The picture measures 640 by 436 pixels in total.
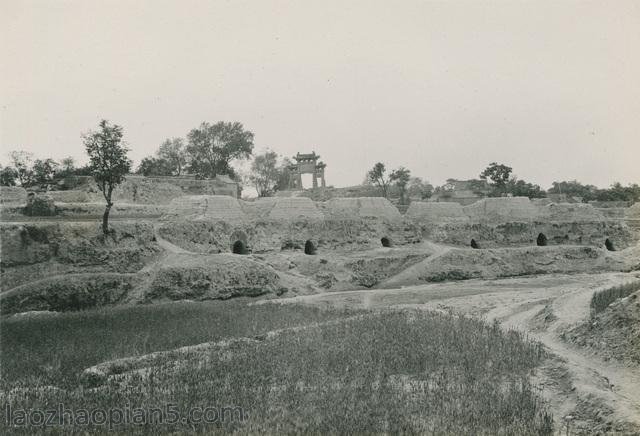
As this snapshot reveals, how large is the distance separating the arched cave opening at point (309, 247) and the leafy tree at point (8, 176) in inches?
1104

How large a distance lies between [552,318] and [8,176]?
44454 mm

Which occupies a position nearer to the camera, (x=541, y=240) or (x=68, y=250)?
(x=68, y=250)

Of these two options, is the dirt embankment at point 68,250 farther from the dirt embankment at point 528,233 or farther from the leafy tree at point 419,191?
the leafy tree at point 419,191

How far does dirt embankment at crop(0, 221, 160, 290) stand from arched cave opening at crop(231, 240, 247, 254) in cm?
550

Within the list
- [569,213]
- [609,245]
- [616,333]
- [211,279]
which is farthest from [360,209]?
[616,333]

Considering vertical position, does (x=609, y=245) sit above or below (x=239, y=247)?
below

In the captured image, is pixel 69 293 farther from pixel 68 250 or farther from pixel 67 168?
pixel 67 168

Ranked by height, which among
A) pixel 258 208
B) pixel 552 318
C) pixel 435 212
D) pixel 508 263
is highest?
pixel 258 208

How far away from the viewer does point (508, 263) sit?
32562mm

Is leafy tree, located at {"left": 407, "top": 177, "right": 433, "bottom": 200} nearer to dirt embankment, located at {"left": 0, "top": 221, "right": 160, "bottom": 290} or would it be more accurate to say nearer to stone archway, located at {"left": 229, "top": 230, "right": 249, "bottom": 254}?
stone archway, located at {"left": 229, "top": 230, "right": 249, "bottom": 254}

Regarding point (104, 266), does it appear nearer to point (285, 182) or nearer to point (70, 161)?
point (70, 161)

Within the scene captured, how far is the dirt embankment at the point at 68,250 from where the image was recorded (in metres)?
20.3

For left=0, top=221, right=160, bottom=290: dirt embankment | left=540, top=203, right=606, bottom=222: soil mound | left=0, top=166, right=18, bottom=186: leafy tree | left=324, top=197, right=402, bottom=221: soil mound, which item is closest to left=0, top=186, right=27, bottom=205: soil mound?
left=0, top=221, right=160, bottom=290: dirt embankment

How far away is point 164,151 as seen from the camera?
57.0 metres
